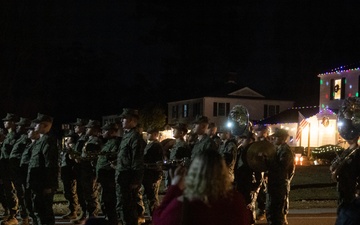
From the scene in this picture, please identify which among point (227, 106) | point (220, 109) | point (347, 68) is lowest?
point (220, 109)

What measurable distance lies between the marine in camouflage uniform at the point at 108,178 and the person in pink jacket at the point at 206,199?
535 centimetres

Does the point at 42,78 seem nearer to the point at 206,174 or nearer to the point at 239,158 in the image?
the point at 239,158

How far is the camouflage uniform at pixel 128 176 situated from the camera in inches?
346

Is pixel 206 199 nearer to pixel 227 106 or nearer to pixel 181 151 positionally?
pixel 181 151

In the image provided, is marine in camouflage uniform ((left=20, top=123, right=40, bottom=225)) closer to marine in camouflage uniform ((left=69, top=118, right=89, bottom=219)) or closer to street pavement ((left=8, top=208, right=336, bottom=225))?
street pavement ((left=8, top=208, right=336, bottom=225))

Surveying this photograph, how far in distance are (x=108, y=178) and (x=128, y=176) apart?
3.01 feet

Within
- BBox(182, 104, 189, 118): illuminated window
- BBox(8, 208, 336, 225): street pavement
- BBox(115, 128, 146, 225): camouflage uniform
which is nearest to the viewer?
BBox(115, 128, 146, 225): camouflage uniform

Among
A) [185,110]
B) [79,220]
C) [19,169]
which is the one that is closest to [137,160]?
[79,220]

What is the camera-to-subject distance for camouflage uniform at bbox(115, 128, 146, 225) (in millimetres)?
8789

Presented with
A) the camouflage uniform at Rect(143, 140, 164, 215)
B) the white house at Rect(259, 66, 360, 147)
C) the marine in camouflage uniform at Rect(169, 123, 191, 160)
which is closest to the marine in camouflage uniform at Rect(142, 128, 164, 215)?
the camouflage uniform at Rect(143, 140, 164, 215)

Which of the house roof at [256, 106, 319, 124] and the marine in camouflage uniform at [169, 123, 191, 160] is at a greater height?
the house roof at [256, 106, 319, 124]

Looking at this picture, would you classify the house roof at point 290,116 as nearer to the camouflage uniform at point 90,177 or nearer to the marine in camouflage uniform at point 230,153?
the marine in camouflage uniform at point 230,153

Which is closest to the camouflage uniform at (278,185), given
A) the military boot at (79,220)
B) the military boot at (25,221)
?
the military boot at (79,220)

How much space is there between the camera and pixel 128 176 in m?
8.84
